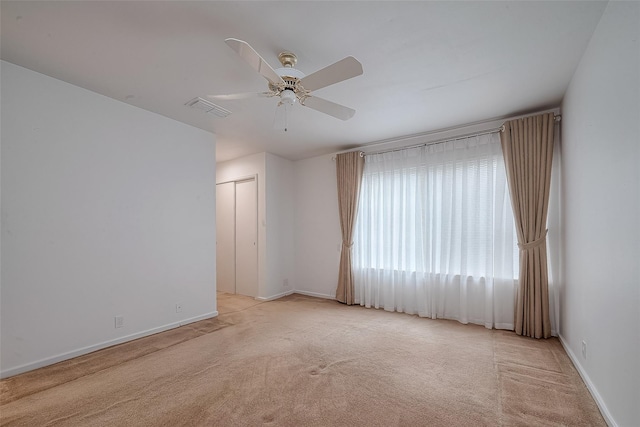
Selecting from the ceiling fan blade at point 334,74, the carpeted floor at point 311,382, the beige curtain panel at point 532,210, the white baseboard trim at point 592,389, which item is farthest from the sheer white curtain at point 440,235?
the ceiling fan blade at point 334,74

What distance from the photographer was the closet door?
18.1 feet

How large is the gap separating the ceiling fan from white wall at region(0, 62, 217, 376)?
5.49 feet

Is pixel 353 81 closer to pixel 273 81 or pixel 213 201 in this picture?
pixel 273 81

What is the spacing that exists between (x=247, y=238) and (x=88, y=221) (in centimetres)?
268

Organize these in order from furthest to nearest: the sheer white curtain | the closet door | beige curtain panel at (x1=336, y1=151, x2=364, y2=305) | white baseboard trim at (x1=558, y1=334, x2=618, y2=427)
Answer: the closet door
beige curtain panel at (x1=336, y1=151, x2=364, y2=305)
the sheer white curtain
white baseboard trim at (x1=558, y1=334, x2=618, y2=427)

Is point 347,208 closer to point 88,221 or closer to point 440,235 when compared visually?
point 440,235

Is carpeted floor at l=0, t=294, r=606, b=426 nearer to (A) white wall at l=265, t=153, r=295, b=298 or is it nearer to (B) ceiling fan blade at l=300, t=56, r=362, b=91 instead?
(A) white wall at l=265, t=153, r=295, b=298

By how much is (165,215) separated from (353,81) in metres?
2.71

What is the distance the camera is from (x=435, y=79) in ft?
8.50

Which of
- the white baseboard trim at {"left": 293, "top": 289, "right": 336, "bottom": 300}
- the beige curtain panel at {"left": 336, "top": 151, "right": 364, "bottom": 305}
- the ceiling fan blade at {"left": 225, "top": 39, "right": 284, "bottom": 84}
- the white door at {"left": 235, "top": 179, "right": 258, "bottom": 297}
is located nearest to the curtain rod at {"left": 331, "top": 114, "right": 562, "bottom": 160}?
the beige curtain panel at {"left": 336, "top": 151, "right": 364, "bottom": 305}

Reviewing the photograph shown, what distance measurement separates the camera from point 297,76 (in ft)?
6.91

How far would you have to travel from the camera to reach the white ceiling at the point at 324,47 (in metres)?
1.79

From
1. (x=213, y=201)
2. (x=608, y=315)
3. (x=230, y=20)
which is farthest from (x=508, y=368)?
(x=213, y=201)

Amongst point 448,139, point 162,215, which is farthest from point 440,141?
point 162,215
